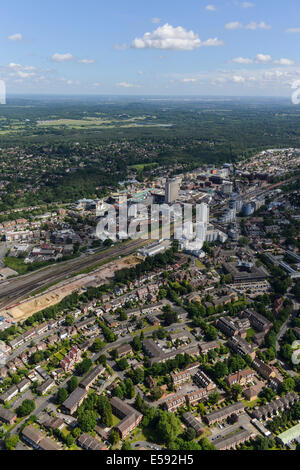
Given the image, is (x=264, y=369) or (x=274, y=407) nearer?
(x=274, y=407)

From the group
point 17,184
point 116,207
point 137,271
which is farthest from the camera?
point 17,184

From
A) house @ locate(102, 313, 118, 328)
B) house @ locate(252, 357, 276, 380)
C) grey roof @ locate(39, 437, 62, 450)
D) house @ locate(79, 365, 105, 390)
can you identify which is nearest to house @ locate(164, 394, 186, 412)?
house @ locate(79, 365, 105, 390)

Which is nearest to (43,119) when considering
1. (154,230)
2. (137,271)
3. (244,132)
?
(244,132)

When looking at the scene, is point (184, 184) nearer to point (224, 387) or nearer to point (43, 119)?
point (224, 387)

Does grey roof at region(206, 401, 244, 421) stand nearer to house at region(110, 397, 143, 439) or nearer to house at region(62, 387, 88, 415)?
house at region(110, 397, 143, 439)

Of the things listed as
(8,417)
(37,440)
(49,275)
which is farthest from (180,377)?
(49,275)

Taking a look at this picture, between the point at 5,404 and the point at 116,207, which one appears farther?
the point at 116,207

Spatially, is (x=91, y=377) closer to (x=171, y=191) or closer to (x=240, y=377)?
(x=240, y=377)
